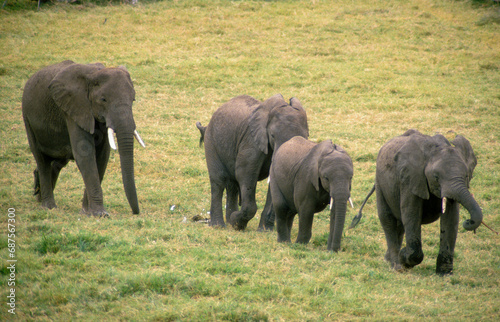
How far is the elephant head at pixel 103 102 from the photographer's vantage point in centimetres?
950

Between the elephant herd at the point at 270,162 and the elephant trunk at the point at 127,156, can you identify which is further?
the elephant trunk at the point at 127,156

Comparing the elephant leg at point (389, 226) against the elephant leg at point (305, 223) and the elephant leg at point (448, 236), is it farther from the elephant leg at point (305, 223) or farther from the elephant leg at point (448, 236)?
the elephant leg at point (305, 223)

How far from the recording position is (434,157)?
7715 millimetres

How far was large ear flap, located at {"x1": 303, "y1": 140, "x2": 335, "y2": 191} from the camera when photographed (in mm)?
8586

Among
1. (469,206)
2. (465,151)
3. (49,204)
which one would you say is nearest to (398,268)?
(469,206)

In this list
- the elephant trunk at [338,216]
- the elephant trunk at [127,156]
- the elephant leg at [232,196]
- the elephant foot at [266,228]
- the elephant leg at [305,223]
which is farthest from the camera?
the elephant leg at [232,196]

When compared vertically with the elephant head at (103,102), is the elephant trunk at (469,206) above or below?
below

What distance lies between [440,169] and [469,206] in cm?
61

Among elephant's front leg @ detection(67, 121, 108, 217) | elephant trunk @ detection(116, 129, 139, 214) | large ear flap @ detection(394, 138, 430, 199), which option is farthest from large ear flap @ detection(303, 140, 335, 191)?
elephant's front leg @ detection(67, 121, 108, 217)

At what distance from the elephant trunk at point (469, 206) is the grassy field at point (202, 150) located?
87cm

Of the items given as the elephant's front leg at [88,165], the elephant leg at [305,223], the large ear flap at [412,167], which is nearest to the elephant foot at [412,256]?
the large ear flap at [412,167]

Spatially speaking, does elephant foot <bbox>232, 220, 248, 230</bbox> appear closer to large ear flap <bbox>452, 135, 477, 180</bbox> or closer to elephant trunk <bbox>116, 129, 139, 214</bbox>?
elephant trunk <bbox>116, 129, 139, 214</bbox>

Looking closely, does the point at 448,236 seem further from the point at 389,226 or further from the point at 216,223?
the point at 216,223

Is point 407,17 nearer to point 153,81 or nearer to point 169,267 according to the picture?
point 153,81
